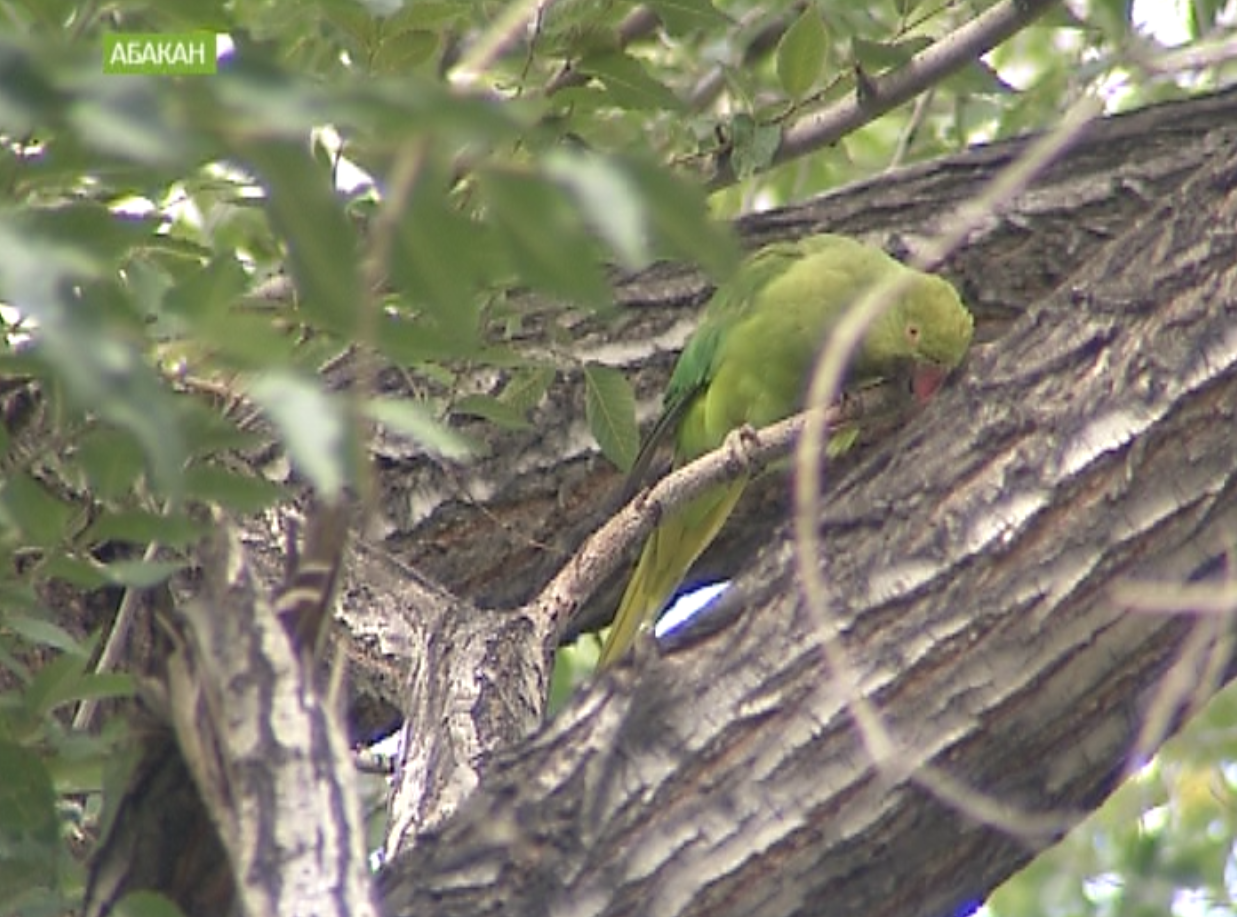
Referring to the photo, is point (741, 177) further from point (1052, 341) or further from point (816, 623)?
point (816, 623)

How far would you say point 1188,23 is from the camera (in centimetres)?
372

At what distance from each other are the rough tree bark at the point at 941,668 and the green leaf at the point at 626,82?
0.64m

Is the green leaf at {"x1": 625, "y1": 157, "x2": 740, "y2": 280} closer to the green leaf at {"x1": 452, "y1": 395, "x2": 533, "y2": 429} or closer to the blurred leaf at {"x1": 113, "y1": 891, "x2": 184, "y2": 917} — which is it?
the blurred leaf at {"x1": 113, "y1": 891, "x2": 184, "y2": 917}

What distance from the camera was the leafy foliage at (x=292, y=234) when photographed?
1.20 m

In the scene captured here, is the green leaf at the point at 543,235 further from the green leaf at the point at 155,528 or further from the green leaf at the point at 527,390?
the green leaf at the point at 527,390

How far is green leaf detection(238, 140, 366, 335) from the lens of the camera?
1200 millimetres

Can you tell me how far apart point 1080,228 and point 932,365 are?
0.35 m

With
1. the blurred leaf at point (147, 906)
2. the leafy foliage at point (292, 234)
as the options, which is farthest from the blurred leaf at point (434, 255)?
the blurred leaf at point (147, 906)

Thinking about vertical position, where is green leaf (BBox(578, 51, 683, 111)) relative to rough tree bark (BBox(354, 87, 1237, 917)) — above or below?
above

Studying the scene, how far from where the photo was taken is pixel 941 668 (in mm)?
2154

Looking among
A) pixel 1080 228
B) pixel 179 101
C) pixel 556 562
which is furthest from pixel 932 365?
pixel 179 101

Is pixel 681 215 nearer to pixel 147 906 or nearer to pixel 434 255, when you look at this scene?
pixel 434 255

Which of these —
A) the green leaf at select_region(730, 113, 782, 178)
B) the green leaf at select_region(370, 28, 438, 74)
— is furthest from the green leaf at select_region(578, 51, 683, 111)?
the green leaf at select_region(730, 113, 782, 178)

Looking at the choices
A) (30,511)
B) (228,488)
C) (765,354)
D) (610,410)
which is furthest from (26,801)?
(765,354)
